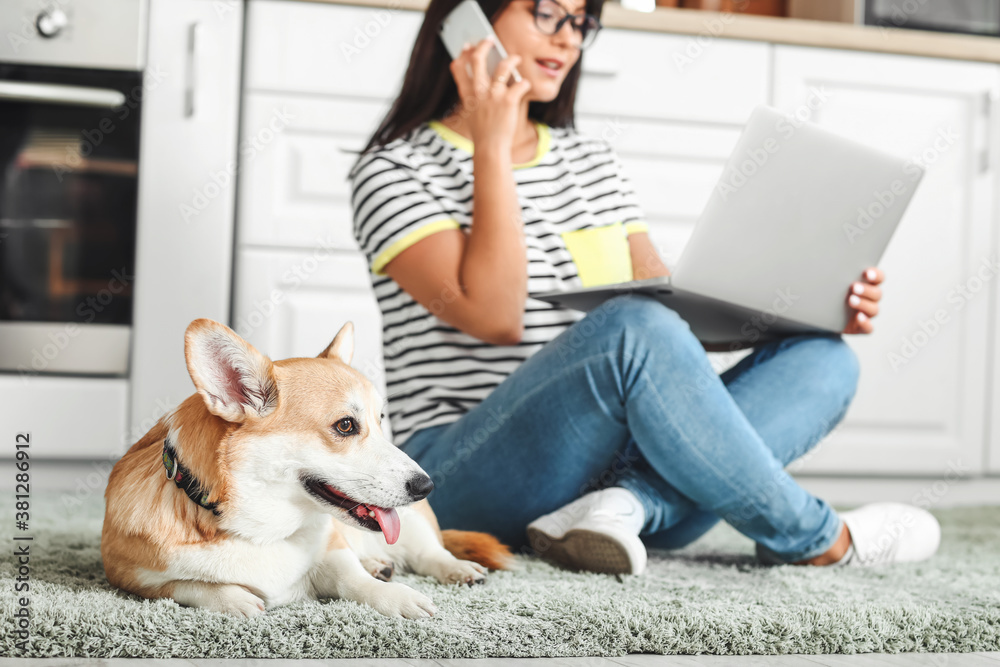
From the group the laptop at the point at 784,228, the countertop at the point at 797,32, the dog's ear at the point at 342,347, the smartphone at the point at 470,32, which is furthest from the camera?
the countertop at the point at 797,32

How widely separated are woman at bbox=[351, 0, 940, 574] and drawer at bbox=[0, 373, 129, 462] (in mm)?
774

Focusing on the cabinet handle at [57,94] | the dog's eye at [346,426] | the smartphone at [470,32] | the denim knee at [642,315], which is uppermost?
the smartphone at [470,32]

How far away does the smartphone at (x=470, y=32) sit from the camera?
1.30m

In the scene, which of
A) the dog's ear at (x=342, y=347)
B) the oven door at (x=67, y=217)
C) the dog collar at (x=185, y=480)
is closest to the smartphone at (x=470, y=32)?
the dog's ear at (x=342, y=347)

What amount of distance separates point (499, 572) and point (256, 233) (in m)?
1.04

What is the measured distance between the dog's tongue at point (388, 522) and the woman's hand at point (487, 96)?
56cm

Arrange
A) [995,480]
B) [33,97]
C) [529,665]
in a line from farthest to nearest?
[995,480] → [33,97] → [529,665]

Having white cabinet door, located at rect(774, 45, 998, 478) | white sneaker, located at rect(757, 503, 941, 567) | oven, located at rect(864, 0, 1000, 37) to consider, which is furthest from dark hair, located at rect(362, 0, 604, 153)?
oven, located at rect(864, 0, 1000, 37)

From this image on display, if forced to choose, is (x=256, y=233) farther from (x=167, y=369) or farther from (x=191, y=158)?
(x=167, y=369)

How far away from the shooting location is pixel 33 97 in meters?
1.80

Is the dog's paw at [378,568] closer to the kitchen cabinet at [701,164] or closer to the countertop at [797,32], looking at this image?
the kitchen cabinet at [701,164]

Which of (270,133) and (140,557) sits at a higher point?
(270,133)

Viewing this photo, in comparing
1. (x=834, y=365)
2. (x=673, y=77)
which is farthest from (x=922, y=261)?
(x=834, y=365)

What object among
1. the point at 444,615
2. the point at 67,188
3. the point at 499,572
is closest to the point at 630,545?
the point at 499,572
